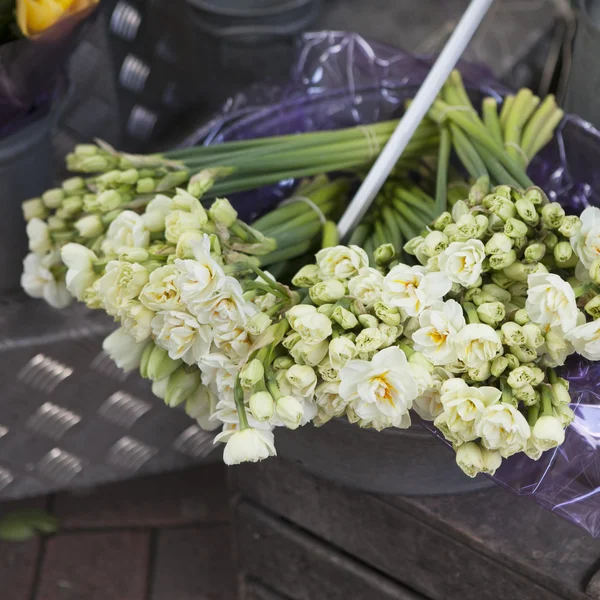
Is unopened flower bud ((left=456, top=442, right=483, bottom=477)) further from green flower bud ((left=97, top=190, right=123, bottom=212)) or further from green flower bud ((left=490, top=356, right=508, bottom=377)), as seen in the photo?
green flower bud ((left=97, top=190, right=123, bottom=212))

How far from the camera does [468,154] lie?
2.35 ft

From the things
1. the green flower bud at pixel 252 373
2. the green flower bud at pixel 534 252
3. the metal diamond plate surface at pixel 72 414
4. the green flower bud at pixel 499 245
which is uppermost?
the green flower bud at pixel 499 245

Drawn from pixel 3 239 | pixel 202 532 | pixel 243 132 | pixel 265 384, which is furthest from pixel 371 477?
pixel 202 532

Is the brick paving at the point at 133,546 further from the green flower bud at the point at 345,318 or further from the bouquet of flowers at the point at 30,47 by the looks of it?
the green flower bud at the point at 345,318

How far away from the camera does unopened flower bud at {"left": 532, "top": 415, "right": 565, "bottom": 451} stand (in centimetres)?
48

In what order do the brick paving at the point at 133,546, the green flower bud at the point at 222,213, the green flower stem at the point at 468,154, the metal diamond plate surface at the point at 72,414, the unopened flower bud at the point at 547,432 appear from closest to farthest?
1. the unopened flower bud at the point at 547,432
2. the green flower bud at the point at 222,213
3. the green flower stem at the point at 468,154
4. the metal diamond plate surface at the point at 72,414
5. the brick paving at the point at 133,546

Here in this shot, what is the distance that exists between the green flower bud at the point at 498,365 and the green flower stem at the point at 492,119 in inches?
13.1

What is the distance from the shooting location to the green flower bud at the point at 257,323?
0.51 m

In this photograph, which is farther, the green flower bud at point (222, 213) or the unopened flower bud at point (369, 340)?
the green flower bud at point (222, 213)

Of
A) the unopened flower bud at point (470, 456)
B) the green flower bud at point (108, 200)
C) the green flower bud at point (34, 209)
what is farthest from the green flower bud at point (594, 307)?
the green flower bud at point (34, 209)

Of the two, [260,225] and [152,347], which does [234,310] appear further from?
[260,225]

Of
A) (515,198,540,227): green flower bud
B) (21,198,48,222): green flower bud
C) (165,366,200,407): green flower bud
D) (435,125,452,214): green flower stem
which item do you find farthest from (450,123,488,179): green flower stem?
(21,198,48,222): green flower bud

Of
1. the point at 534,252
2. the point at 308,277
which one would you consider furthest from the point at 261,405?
the point at 534,252

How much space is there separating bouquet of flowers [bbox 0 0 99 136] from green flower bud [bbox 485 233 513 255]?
47 centimetres
